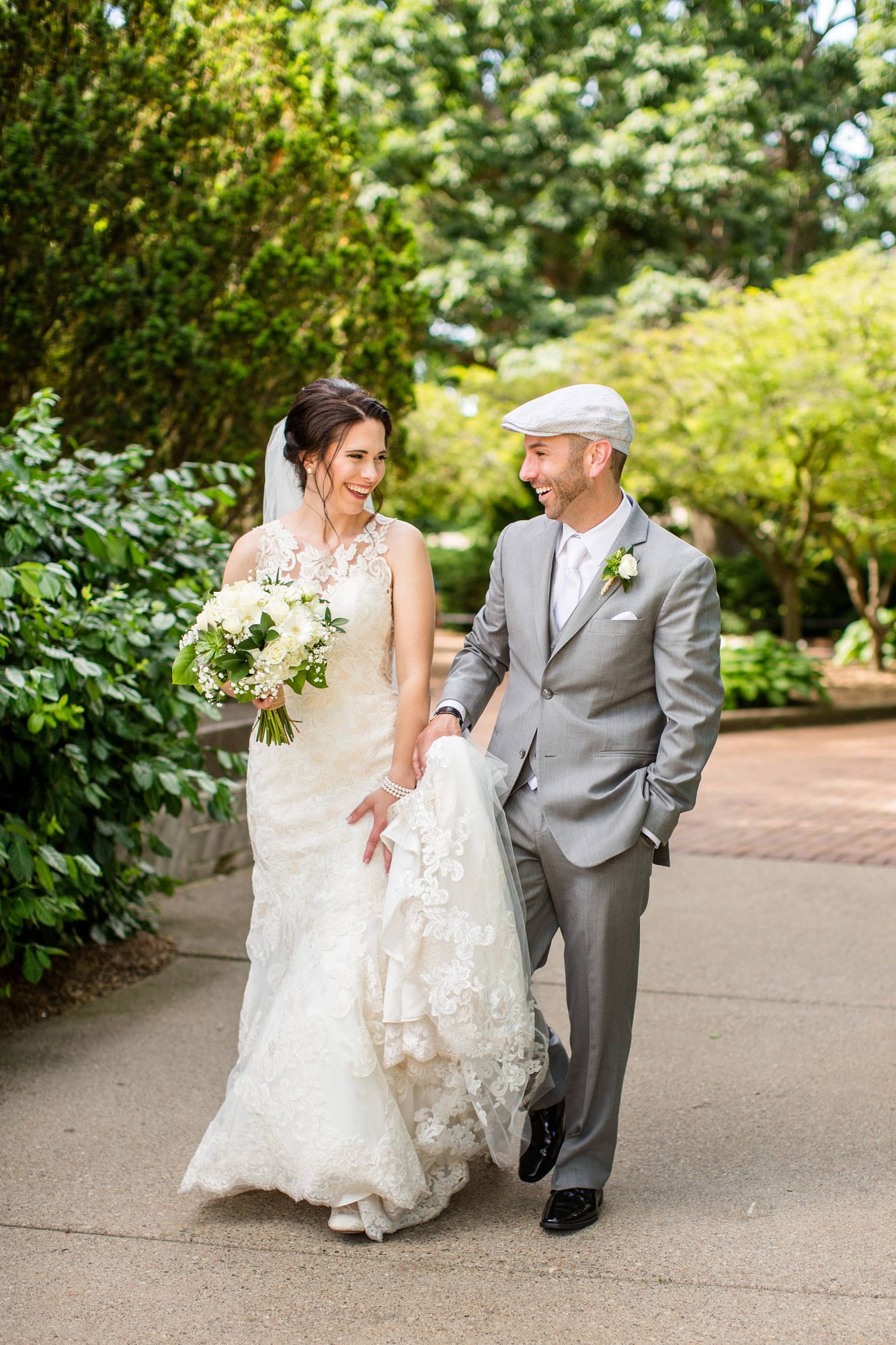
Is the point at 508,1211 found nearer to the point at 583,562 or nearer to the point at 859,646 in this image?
the point at 583,562

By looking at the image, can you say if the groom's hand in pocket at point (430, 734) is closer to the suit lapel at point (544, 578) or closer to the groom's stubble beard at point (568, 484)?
the suit lapel at point (544, 578)

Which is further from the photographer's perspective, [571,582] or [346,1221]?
[571,582]

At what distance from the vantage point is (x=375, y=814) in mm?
3504

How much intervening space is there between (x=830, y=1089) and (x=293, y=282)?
21.0 feet

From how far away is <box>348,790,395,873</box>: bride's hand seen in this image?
3490 millimetres

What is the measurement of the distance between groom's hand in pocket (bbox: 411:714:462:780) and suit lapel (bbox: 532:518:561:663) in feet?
1.02

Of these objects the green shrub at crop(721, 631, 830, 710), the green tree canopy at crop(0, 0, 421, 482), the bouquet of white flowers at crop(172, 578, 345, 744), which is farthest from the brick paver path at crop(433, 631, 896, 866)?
the bouquet of white flowers at crop(172, 578, 345, 744)

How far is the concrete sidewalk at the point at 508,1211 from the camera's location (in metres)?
2.93

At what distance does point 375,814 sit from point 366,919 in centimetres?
27

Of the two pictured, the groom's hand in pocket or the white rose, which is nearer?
the white rose

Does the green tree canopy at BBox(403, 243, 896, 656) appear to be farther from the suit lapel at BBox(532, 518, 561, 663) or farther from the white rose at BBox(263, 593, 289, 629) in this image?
the white rose at BBox(263, 593, 289, 629)

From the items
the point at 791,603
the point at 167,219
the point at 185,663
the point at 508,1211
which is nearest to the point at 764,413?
the point at 791,603

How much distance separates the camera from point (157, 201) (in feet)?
26.4

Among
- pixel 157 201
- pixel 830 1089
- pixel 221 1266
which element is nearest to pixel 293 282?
pixel 157 201
